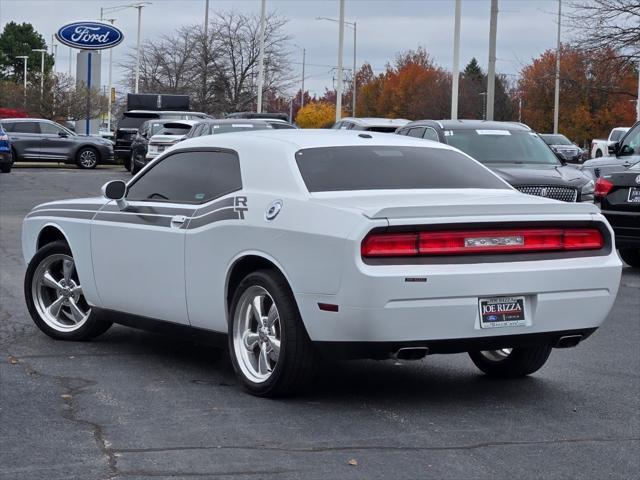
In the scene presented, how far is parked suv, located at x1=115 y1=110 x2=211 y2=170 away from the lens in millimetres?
37594

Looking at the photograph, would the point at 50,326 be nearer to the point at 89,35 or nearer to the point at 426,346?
the point at 426,346

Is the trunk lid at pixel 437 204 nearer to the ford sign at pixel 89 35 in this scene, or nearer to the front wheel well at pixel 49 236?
the front wheel well at pixel 49 236

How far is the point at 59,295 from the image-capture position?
9.08m

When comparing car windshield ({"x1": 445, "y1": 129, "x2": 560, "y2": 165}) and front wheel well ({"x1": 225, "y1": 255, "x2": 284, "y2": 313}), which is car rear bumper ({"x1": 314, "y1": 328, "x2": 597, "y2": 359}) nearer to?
front wheel well ({"x1": 225, "y1": 255, "x2": 284, "y2": 313})

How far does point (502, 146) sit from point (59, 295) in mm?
9173

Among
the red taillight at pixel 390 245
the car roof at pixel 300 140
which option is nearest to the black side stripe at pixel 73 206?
the car roof at pixel 300 140

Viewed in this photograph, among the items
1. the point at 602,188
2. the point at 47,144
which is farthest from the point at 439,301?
the point at 47,144

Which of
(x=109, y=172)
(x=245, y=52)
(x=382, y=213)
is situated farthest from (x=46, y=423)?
(x=245, y=52)

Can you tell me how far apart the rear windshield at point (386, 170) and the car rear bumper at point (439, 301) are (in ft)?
3.12

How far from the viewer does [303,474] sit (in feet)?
17.9

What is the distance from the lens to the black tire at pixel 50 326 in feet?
29.0

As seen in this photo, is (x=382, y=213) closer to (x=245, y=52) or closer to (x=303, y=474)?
(x=303, y=474)

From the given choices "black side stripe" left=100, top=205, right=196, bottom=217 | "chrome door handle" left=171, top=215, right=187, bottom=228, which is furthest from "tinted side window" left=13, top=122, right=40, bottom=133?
"chrome door handle" left=171, top=215, right=187, bottom=228

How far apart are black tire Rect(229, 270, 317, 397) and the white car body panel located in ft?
0.35
